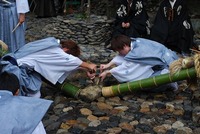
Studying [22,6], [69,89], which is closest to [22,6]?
[22,6]

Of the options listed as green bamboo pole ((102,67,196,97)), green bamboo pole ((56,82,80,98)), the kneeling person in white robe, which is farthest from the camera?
the kneeling person in white robe

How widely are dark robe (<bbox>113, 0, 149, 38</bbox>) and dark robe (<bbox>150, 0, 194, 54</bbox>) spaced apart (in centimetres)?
25

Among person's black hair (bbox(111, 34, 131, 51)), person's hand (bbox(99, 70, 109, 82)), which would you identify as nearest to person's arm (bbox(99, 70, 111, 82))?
person's hand (bbox(99, 70, 109, 82))

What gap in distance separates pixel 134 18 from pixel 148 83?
322 centimetres

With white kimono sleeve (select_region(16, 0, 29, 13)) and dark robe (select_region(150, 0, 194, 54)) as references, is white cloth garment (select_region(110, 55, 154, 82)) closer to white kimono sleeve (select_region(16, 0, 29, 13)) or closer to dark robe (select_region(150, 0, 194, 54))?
white kimono sleeve (select_region(16, 0, 29, 13))

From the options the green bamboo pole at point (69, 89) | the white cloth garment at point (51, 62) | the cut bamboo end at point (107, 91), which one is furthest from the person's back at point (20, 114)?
the cut bamboo end at point (107, 91)

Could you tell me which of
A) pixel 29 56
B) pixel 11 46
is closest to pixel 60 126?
pixel 29 56

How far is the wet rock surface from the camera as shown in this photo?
4.27 m

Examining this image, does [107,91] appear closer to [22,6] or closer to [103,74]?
[103,74]

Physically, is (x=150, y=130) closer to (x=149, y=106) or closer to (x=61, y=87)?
(x=149, y=106)

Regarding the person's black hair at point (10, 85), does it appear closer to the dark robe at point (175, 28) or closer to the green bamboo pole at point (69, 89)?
the green bamboo pole at point (69, 89)

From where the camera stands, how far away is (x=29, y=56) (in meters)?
4.89

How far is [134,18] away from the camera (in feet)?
26.0

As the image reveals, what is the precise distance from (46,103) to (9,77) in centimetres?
57
